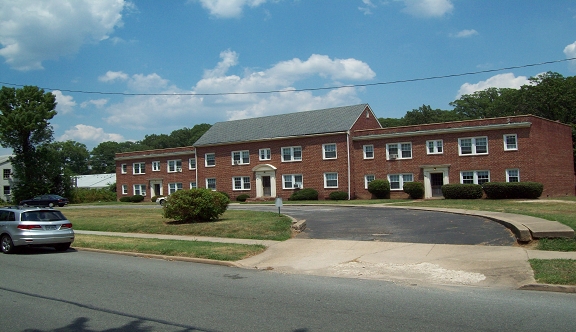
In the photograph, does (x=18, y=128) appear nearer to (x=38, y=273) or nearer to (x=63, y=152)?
(x=38, y=273)

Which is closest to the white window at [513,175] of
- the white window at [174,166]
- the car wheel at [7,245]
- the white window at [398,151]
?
the white window at [398,151]

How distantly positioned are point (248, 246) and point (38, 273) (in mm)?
5869

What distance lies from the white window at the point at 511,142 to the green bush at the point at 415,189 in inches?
272

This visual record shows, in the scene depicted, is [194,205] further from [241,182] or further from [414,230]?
[241,182]

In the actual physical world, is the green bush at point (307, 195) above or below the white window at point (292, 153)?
→ below

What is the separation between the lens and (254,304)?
8.17 meters

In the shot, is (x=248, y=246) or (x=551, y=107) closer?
(x=248, y=246)

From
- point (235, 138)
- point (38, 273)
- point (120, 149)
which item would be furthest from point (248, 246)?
point (120, 149)

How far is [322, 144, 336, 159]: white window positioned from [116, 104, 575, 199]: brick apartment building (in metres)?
A: 0.09

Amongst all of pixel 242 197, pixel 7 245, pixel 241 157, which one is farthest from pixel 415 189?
pixel 7 245

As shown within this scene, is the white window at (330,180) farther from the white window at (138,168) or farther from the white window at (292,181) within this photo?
the white window at (138,168)

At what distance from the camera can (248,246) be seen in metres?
15.2

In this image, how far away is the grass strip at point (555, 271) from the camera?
29.5ft

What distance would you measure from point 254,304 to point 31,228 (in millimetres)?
10533
